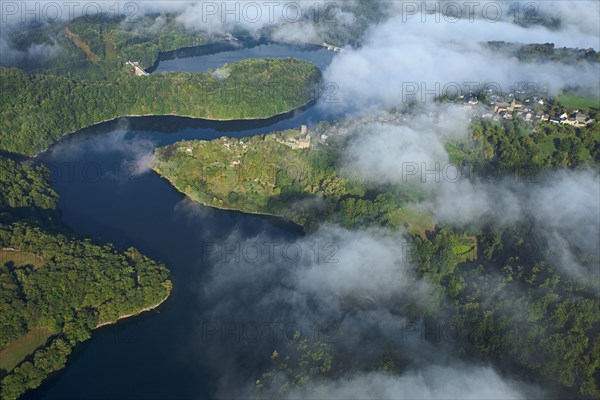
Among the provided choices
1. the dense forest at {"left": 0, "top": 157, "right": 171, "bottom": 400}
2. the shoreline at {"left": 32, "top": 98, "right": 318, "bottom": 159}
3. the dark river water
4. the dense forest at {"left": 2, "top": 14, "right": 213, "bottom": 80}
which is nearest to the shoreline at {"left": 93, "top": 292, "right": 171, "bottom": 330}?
the dense forest at {"left": 0, "top": 157, "right": 171, "bottom": 400}

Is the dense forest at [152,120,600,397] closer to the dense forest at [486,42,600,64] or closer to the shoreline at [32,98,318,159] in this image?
the shoreline at [32,98,318,159]

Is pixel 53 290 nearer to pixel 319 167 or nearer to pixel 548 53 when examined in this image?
pixel 319 167

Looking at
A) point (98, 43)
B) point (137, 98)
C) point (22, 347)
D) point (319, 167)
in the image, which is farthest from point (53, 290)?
point (98, 43)

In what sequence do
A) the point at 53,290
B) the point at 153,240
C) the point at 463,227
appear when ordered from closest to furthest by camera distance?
1. the point at 53,290
2. the point at 153,240
3. the point at 463,227

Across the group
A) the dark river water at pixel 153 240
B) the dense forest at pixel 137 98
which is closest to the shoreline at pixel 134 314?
the dark river water at pixel 153 240

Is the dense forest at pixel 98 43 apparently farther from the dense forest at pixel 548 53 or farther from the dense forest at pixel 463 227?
the dense forest at pixel 548 53
